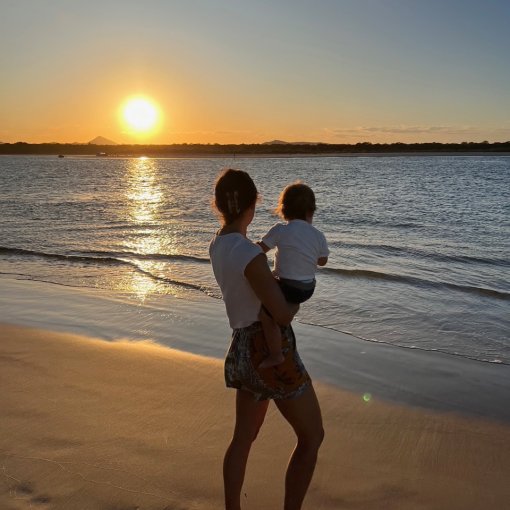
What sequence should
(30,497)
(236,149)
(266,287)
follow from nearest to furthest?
(266,287) < (30,497) < (236,149)

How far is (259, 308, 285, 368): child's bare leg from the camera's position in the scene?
2494 mm

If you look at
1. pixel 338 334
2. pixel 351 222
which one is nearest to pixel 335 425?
pixel 338 334

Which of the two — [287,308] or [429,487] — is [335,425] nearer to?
[429,487]

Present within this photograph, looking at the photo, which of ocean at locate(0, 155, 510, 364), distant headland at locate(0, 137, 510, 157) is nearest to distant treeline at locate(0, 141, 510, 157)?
distant headland at locate(0, 137, 510, 157)

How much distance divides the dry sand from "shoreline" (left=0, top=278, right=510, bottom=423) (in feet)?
1.14

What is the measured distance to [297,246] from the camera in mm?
2789

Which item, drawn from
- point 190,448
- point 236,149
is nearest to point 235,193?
point 190,448

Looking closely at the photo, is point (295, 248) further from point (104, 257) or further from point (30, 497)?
point (104, 257)

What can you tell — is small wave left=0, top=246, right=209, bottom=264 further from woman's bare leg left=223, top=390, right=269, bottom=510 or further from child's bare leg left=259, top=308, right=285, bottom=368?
child's bare leg left=259, top=308, right=285, bottom=368

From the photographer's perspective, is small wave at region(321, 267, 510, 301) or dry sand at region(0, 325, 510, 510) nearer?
dry sand at region(0, 325, 510, 510)

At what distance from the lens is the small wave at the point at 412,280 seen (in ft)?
30.7

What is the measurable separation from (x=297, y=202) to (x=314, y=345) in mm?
3687

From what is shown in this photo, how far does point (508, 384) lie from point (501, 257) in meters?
8.36

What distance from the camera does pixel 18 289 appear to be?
30.2 ft
